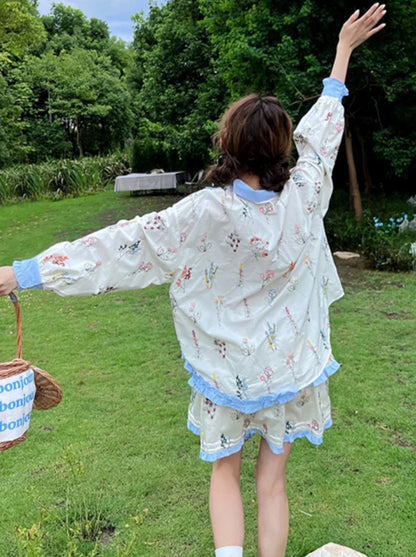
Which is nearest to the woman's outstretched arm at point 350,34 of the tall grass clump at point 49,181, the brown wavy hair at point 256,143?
the brown wavy hair at point 256,143

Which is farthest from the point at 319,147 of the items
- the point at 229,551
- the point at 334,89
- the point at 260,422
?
the point at 229,551

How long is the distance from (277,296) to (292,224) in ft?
0.65

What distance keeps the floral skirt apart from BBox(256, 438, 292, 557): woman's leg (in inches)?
2.5

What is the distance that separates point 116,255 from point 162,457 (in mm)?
1576

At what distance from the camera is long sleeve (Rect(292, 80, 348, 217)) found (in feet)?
5.23

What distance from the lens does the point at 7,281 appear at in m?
1.35

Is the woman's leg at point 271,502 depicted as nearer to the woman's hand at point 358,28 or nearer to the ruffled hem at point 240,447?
the ruffled hem at point 240,447

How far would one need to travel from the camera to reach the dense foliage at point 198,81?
6441 mm

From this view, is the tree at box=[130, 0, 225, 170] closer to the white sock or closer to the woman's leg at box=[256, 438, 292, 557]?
the woman's leg at box=[256, 438, 292, 557]

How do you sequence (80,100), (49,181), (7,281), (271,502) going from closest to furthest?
(7,281), (271,502), (49,181), (80,100)

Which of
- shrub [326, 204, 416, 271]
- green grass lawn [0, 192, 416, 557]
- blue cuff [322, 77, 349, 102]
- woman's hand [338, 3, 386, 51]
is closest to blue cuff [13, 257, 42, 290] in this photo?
green grass lawn [0, 192, 416, 557]

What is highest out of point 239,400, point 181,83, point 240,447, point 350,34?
point 181,83

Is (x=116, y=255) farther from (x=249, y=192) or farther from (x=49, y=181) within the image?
(x=49, y=181)

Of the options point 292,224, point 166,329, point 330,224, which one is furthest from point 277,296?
point 330,224
